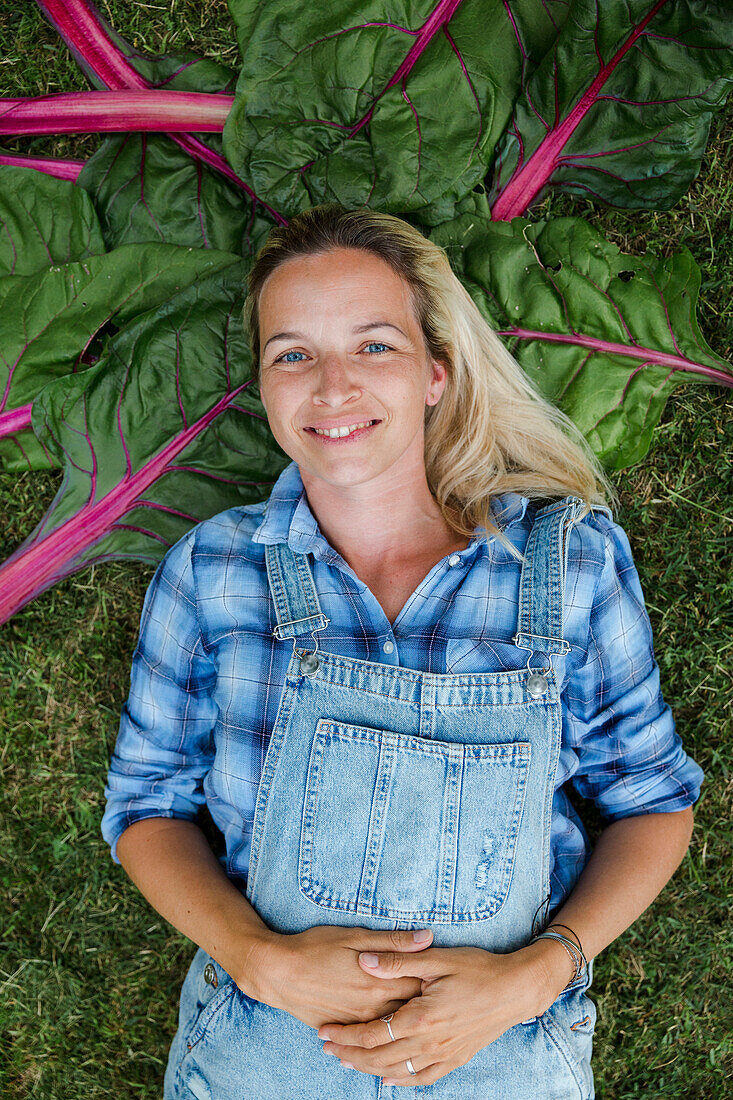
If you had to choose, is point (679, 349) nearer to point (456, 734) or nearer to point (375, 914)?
point (456, 734)

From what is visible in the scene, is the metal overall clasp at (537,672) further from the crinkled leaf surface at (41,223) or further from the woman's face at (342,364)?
the crinkled leaf surface at (41,223)

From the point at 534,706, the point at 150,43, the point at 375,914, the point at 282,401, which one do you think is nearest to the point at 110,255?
the point at 150,43

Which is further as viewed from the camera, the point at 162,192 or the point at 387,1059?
the point at 162,192

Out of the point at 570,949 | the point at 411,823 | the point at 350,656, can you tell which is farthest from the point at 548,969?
the point at 350,656

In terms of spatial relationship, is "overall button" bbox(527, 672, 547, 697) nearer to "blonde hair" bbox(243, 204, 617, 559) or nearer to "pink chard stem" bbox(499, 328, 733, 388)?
"blonde hair" bbox(243, 204, 617, 559)

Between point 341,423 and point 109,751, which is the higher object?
point 341,423

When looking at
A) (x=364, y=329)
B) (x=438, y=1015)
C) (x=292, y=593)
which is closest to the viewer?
(x=438, y=1015)

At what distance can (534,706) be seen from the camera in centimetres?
204

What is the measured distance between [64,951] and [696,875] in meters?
2.10

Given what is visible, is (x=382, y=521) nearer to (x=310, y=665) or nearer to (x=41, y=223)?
(x=310, y=665)

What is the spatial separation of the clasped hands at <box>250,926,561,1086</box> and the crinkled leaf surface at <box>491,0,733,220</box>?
83.1 inches

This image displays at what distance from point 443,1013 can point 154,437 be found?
1.78m

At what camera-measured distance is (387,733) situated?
1.99m

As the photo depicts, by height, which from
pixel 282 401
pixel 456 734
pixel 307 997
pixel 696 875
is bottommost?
pixel 696 875
